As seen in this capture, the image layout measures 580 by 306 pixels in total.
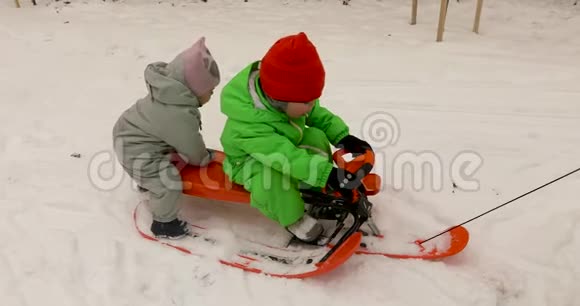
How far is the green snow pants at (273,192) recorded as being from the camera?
1562mm

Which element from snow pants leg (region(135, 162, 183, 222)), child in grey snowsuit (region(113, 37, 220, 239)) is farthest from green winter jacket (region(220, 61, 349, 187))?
snow pants leg (region(135, 162, 183, 222))

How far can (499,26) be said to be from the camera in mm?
3531

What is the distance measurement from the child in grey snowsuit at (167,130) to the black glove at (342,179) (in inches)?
19.7

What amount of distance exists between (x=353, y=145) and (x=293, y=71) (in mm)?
405

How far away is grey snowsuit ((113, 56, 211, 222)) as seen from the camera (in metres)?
1.61

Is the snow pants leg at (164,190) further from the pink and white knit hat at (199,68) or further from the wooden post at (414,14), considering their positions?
the wooden post at (414,14)

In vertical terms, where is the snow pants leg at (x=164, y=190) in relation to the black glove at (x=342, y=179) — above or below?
below

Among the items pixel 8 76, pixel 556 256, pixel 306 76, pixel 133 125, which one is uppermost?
pixel 306 76

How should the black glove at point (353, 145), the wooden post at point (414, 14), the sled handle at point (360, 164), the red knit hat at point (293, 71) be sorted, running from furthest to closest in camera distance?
the wooden post at point (414, 14) → the black glove at point (353, 145) → the sled handle at point (360, 164) → the red knit hat at point (293, 71)

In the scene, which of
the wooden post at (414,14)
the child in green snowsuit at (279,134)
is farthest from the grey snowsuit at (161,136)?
the wooden post at (414,14)

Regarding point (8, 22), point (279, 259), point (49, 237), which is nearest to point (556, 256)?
point (279, 259)

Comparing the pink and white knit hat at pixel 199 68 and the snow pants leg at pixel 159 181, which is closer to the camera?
the pink and white knit hat at pixel 199 68

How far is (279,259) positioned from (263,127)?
0.46 meters

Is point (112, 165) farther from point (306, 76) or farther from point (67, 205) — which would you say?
point (306, 76)
